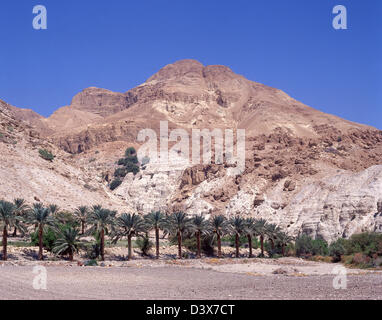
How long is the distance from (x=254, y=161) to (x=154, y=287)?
7090 cm

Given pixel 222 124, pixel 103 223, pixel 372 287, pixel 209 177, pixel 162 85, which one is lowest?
pixel 372 287

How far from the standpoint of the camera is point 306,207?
74.2 m

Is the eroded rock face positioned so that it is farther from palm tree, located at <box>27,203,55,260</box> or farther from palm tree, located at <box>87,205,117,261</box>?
palm tree, located at <box>27,203,55,260</box>

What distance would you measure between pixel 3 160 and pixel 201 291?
180 ft

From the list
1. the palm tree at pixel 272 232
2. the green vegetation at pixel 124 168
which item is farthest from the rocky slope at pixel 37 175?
the palm tree at pixel 272 232

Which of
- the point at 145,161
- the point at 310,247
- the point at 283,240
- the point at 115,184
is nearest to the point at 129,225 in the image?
the point at 283,240

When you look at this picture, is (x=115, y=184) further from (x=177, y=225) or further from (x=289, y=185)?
(x=177, y=225)

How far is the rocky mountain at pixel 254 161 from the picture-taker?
71.8 meters

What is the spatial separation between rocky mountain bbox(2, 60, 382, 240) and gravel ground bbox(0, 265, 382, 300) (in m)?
36.5

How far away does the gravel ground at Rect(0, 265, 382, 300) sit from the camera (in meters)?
21.4

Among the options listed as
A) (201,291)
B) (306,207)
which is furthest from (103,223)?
(306,207)

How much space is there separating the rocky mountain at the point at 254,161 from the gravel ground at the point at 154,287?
1436 inches

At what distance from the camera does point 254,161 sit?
94688 mm
